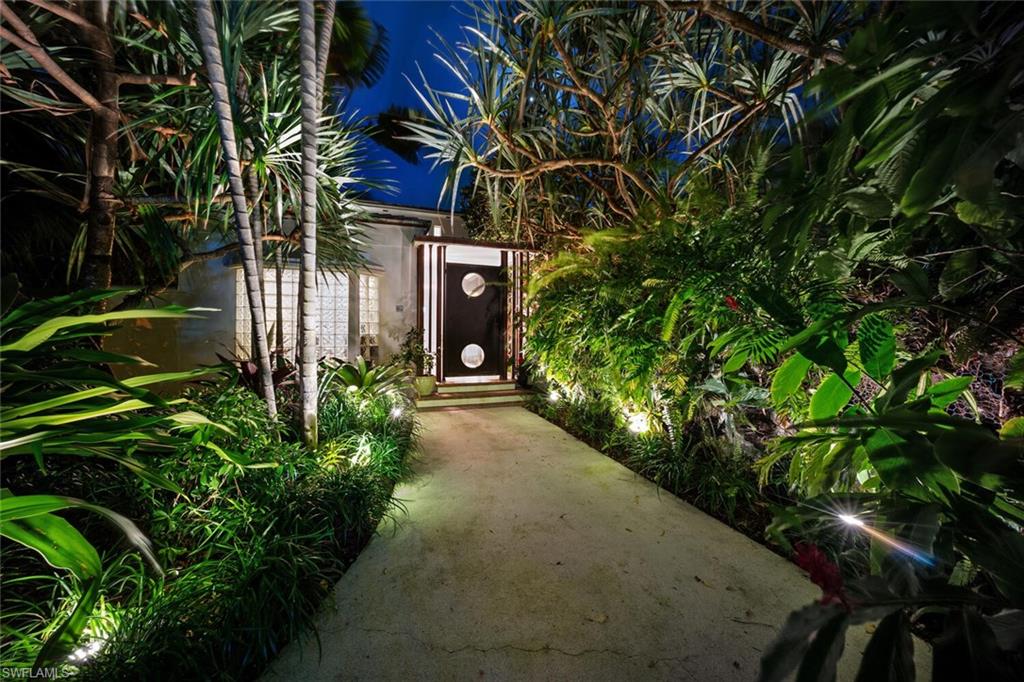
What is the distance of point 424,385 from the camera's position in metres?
5.48

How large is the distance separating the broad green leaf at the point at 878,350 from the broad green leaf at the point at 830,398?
8 centimetres

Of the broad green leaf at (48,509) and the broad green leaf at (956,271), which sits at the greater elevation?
the broad green leaf at (956,271)

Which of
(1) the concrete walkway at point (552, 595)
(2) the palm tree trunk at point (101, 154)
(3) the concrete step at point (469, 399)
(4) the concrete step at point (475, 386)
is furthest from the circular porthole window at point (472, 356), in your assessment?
(2) the palm tree trunk at point (101, 154)

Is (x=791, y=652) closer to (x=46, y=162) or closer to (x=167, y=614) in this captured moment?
(x=167, y=614)

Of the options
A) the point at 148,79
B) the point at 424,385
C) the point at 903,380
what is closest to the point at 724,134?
the point at 903,380

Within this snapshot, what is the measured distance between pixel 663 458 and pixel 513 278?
4.27 m

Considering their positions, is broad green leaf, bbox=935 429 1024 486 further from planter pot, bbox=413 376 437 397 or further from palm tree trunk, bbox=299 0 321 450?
planter pot, bbox=413 376 437 397

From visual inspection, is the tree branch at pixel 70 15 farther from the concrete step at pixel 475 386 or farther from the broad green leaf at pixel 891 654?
the concrete step at pixel 475 386

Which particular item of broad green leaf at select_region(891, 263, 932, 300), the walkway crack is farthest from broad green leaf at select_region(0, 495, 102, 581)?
broad green leaf at select_region(891, 263, 932, 300)

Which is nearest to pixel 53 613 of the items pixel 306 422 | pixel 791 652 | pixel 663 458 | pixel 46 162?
pixel 306 422

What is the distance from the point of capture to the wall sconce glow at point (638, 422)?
302 cm

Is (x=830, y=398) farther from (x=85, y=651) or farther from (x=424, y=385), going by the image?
(x=424, y=385)

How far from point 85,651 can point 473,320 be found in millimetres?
5456

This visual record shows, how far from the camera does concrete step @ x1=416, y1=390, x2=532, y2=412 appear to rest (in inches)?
205
